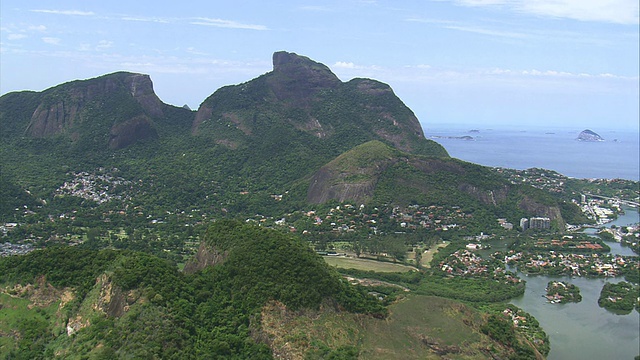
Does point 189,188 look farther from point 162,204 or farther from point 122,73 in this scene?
point 122,73

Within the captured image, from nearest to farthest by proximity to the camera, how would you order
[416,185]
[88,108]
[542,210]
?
[416,185] → [542,210] → [88,108]

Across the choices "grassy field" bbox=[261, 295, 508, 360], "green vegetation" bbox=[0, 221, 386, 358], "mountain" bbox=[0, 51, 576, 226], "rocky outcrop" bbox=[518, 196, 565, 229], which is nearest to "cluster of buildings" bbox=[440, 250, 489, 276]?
"mountain" bbox=[0, 51, 576, 226]

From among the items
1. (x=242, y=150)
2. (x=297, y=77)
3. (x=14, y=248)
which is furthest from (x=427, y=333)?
(x=297, y=77)

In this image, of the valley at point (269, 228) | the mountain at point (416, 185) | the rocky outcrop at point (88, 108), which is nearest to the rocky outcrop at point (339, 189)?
the mountain at point (416, 185)

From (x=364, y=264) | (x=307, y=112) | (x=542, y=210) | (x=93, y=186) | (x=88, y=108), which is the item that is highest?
(x=307, y=112)

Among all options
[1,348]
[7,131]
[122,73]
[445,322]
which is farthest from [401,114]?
[1,348]

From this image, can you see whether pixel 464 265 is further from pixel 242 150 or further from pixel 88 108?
pixel 88 108

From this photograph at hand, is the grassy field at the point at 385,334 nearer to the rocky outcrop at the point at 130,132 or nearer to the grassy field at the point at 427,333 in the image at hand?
the grassy field at the point at 427,333

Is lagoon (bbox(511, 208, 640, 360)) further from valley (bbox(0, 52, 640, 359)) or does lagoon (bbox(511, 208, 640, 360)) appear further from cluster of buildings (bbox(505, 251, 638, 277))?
cluster of buildings (bbox(505, 251, 638, 277))
